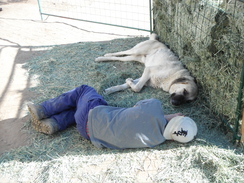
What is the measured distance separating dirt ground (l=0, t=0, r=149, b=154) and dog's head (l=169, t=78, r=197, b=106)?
2.17 m

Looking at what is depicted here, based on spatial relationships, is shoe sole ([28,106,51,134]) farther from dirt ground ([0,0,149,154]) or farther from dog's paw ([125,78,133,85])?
dog's paw ([125,78,133,85])

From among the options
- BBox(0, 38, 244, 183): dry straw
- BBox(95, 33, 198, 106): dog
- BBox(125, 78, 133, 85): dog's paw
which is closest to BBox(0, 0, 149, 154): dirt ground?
BBox(0, 38, 244, 183): dry straw

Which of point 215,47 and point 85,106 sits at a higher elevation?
point 215,47

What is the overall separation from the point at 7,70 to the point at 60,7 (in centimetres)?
472

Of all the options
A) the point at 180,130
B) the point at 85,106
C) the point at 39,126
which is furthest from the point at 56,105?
the point at 180,130

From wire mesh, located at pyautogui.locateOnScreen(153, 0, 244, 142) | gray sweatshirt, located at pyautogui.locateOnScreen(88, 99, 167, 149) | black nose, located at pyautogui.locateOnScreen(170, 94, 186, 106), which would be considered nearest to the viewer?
gray sweatshirt, located at pyautogui.locateOnScreen(88, 99, 167, 149)

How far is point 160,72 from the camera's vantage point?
542 centimetres

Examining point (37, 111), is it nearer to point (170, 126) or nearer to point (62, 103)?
point (62, 103)

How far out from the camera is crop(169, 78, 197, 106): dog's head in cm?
465

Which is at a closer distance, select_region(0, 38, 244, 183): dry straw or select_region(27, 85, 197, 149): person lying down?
select_region(0, 38, 244, 183): dry straw

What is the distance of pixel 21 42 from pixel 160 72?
3838mm

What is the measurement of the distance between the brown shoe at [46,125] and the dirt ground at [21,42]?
0.19 meters

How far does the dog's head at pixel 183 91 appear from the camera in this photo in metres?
4.65

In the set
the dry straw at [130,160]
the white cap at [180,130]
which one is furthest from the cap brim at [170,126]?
the dry straw at [130,160]
